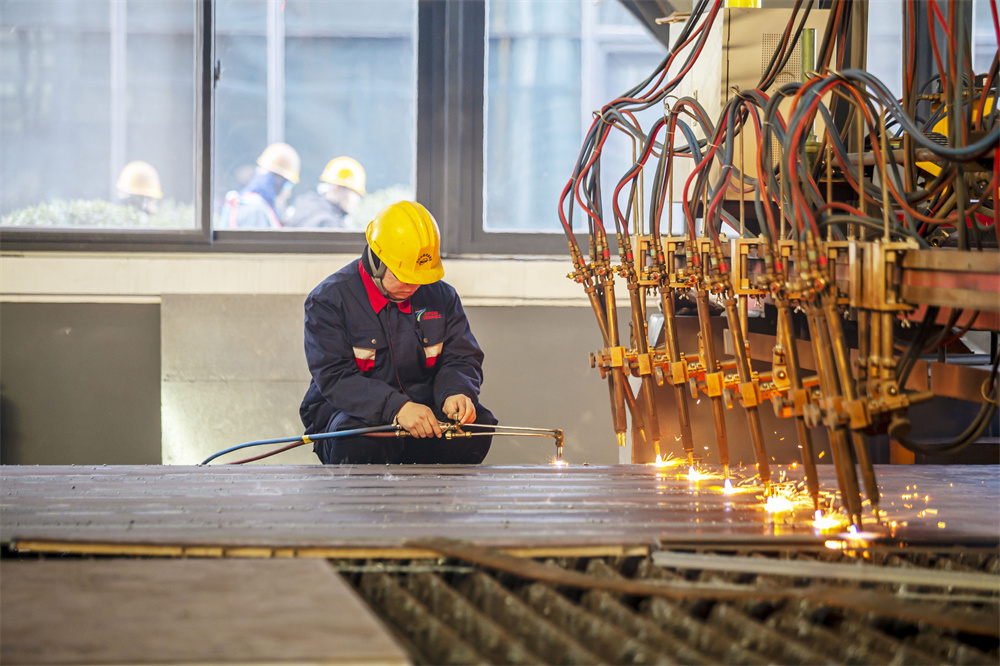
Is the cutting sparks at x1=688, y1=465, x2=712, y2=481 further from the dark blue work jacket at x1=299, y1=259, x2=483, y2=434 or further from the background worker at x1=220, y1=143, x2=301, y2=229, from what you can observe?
the background worker at x1=220, y1=143, x2=301, y2=229

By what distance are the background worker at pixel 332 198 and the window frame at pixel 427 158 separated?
0.06 m

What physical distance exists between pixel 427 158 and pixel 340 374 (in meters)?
1.46

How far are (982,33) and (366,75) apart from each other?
9.24 ft

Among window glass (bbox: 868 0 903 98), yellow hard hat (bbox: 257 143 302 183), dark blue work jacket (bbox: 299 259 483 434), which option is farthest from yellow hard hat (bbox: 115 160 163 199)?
window glass (bbox: 868 0 903 98)

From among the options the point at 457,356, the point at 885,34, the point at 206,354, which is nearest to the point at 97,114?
the point at 206,354

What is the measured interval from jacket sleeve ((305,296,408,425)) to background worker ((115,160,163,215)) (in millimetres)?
1448

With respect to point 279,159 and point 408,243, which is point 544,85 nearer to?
point 279,159

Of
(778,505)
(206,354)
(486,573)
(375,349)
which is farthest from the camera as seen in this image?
(206,354)

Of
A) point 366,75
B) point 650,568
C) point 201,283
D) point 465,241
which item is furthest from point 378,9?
point 650,568

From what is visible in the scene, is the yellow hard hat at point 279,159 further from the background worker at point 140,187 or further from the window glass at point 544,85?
the window glass at point 544,85

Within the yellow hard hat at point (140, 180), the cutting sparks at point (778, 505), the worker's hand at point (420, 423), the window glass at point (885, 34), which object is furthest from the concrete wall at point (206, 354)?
the cutting sparks at point (778, 505)

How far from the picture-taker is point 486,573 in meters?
1.21

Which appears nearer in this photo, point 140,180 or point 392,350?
Result: point 392,350

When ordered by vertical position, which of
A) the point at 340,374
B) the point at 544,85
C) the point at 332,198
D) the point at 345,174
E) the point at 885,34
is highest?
the point at 885,34
